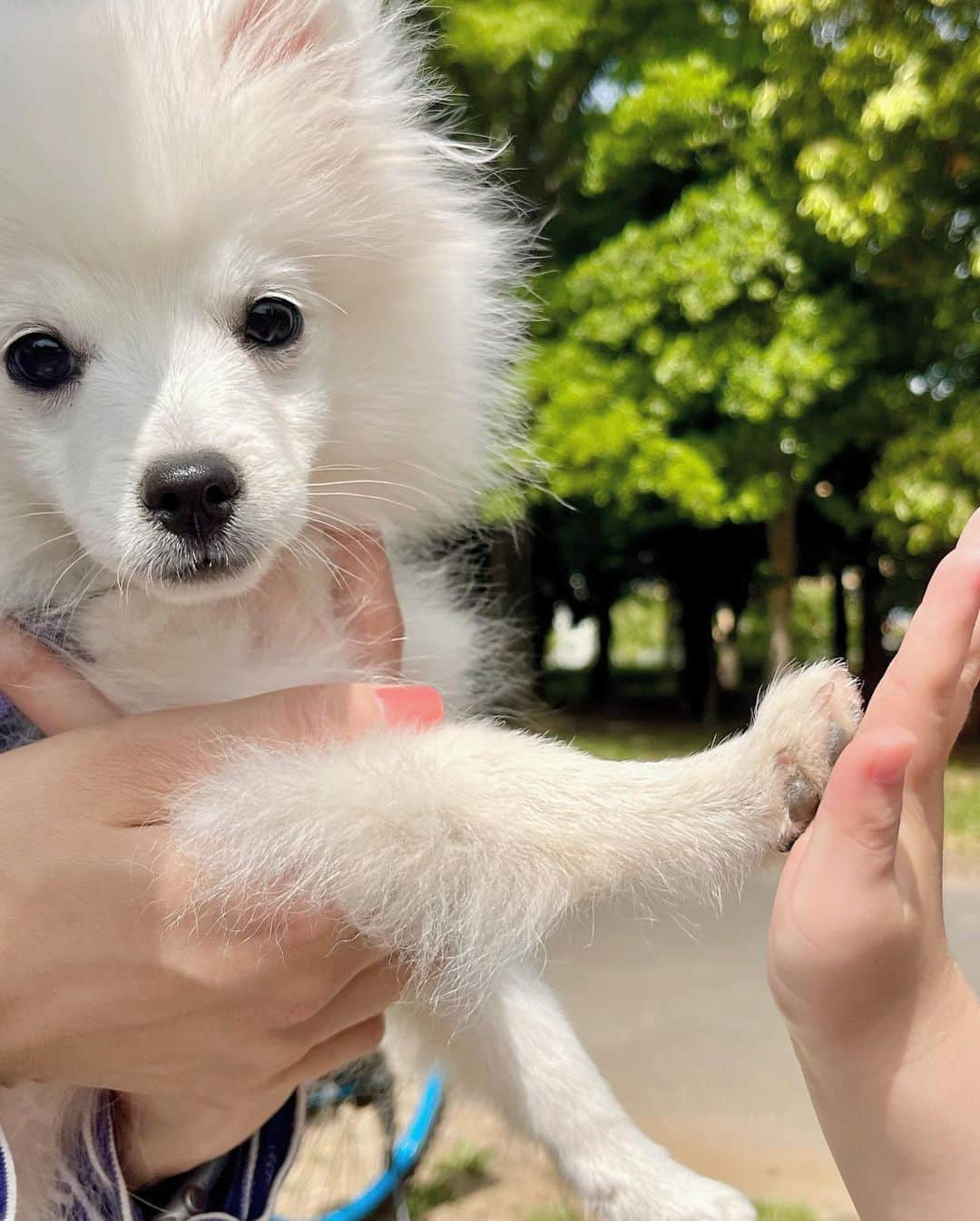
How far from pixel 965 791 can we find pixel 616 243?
5.54 metres

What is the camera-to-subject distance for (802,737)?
1375mm

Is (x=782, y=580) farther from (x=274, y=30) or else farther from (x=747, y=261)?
(x=274, y=30)

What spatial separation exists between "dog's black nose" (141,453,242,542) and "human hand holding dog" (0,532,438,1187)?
0.29 metres

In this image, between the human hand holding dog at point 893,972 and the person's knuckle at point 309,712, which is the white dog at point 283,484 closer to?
the person's knuckle at point 309,712

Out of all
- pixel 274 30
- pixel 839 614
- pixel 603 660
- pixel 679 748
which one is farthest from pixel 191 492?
pixel 603 660

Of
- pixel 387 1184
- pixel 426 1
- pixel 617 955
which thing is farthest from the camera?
pixel 617 955

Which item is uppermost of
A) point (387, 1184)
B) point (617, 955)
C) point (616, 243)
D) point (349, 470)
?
point (616, 243)

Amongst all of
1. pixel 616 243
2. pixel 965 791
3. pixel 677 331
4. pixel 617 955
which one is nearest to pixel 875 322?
pixel 677 331

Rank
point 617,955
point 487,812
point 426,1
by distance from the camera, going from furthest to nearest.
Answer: point 617,955
point 426,1
point 487,812

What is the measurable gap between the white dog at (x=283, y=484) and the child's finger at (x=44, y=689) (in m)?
0.04

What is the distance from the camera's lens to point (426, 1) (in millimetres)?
2229

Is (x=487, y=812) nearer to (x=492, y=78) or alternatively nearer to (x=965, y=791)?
(x=965, y=791)

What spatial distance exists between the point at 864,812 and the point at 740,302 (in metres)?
8.69

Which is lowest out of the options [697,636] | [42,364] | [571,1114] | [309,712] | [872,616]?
[571,1114]
